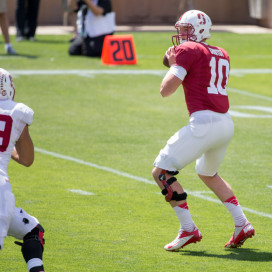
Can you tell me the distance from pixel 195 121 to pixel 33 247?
1651mm

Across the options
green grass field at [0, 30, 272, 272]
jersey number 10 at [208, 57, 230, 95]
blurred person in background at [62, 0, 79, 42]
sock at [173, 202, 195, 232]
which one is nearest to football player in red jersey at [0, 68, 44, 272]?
green grass field at [0, 30, 272, 272]

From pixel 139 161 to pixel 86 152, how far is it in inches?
27.9

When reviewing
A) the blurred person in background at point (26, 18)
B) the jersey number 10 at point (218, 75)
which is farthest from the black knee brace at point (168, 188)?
the blurred person in background at point (26, 18)

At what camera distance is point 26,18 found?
724 inches

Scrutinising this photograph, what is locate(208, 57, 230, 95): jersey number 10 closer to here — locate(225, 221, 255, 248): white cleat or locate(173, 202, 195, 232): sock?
locate(173, 202, 195, 232): sock

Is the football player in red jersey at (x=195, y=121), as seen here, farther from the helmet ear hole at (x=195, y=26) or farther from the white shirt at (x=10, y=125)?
the white shirt at (x=10, y=125)

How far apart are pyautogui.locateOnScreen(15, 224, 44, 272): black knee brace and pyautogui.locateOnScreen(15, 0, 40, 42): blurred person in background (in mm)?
13577

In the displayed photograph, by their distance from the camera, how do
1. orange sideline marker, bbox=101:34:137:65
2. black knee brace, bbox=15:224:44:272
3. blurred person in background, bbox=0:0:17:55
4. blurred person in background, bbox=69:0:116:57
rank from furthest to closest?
blurred person in background, bbox=69:0:116:57
orange sideline marker, bbox=101:34:137:65
blurred person in background, bbox=0:0:17:55
black knee brace, bbox=15:224:44:272

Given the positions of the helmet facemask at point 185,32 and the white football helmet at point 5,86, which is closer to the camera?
the white football helmet at point 5,86

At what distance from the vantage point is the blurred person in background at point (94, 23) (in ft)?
53.1

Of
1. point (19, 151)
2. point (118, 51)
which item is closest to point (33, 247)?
point (19, 151)

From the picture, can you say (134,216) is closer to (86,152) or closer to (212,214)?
(212,214)

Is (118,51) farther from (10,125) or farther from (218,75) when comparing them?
(10,125)

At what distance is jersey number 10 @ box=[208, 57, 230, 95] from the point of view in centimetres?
589
